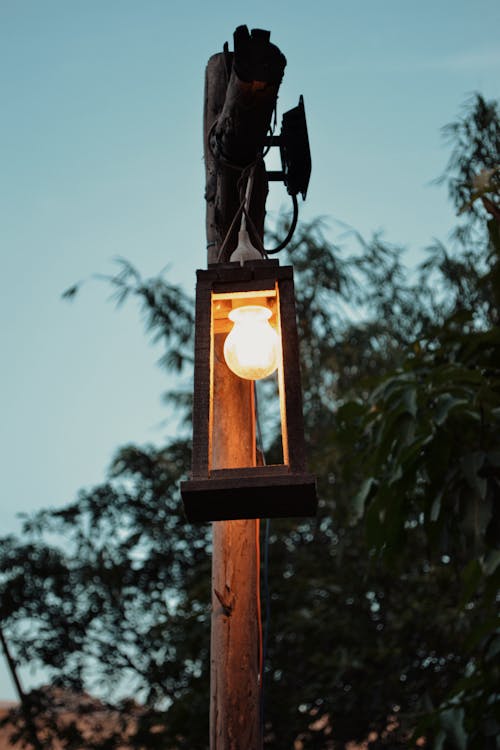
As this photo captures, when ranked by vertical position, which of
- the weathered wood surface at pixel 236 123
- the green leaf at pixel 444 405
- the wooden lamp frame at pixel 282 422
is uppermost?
the weathered wood surface at pixel 236 123

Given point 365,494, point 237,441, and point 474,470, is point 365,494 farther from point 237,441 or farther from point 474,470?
point 237,441

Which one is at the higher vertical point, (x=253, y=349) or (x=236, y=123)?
(x=236, y=123)

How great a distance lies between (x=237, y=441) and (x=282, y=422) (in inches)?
20.3

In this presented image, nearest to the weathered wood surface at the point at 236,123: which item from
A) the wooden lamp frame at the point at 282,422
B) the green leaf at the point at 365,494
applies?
the wooden lamp frame at the point at 282,422

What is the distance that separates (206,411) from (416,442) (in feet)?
3.67

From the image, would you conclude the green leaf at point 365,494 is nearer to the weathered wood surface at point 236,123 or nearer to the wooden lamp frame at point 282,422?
the weathered wood surface at point 236,123

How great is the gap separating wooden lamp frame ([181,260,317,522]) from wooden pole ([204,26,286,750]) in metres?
0.31

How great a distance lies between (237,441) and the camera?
7.57ft

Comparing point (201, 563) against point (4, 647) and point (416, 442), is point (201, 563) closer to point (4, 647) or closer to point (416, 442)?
point (4, 647)

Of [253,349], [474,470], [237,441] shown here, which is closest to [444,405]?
[474,470]

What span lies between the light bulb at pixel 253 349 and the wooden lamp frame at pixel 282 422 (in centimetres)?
3

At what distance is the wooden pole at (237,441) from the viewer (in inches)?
81.4

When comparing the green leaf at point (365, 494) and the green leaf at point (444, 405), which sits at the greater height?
the green leaf at point (444, 405)

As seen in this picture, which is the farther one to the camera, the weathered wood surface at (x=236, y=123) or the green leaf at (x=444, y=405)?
the green leaf at (x=444, y=405)
